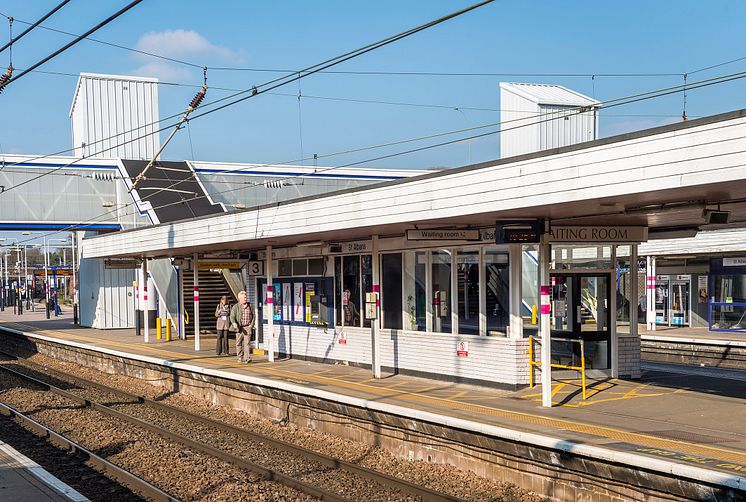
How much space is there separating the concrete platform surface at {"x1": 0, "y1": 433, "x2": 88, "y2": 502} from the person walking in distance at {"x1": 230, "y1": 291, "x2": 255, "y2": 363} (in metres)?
8.52

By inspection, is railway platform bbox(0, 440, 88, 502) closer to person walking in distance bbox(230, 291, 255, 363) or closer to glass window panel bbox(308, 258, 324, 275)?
person walking in distance bbox(230, 291, 255, 363)

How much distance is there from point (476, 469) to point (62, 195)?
31.5m

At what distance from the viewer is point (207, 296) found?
3148cm

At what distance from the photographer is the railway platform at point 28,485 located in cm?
897

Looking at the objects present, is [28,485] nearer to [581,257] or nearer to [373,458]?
[373,458]

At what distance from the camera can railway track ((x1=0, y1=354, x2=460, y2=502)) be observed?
10.1 m

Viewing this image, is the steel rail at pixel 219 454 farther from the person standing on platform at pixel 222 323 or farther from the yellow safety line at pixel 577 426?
the person standing on platform at pixel 222 323

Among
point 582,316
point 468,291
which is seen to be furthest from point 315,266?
point 582,316

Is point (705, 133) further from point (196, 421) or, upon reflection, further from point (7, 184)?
point (7, 184)

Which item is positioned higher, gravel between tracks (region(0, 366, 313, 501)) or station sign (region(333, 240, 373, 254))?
station sign (region(333, 240, 373, 254))

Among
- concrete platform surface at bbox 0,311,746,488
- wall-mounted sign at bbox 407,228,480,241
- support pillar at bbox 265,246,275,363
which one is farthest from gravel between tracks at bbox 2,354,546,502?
wall-mounted sign at bbox 407,228,480,241

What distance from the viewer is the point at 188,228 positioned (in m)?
21.1

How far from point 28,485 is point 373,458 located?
476cm

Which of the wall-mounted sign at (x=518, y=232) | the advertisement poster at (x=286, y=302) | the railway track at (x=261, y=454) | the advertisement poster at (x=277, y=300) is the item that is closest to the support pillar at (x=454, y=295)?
the wall-mounted sign at (x=518, y=232)
